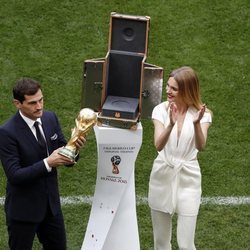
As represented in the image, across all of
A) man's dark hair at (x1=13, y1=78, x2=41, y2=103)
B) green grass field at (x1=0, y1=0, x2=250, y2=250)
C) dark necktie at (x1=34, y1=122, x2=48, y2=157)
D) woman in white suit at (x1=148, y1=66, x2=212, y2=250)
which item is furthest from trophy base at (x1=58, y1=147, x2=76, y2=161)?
green grass field at (x1=0, y1=0, x2=250, y2=250)

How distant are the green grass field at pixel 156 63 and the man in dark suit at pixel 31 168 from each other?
120cm

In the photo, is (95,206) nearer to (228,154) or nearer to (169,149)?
(169,149)

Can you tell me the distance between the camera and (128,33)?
249 inches

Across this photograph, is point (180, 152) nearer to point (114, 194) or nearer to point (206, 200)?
point (114, 194)

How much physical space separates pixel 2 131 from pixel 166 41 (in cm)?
500

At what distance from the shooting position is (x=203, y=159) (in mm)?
8523

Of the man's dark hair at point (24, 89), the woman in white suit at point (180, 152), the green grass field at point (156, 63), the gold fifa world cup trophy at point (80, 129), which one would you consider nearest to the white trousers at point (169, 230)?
the woman in white suit at point (180, 152)

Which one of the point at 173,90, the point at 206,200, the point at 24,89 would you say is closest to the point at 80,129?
the point at 24,89

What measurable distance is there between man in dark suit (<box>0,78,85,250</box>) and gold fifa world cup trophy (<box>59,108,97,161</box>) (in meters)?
0.04

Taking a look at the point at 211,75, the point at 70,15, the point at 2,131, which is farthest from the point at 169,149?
the point at 70,15

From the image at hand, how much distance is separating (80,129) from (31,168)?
49 cm

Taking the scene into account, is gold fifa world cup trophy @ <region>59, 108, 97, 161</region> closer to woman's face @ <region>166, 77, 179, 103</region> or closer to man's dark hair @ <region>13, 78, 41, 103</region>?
man's dark hair @ <region>13, 78, 41, 103</region>

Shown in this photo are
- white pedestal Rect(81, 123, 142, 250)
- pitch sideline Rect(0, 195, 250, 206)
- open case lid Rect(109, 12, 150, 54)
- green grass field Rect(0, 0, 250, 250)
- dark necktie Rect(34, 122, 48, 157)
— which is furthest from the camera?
pitch sideline Rect(0, 195, 250, 206)

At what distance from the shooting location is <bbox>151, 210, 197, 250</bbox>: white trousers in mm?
6319
